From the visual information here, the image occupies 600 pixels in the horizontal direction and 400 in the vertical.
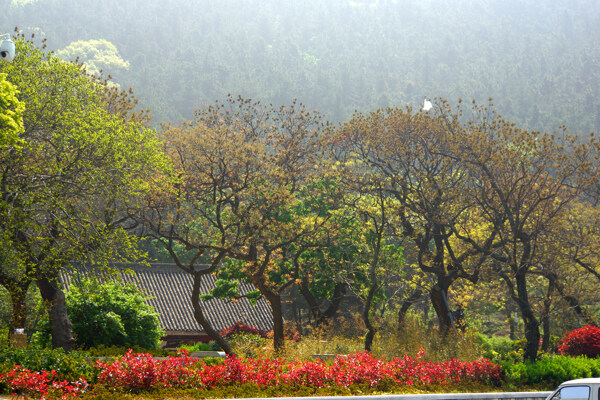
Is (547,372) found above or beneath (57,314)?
beneath

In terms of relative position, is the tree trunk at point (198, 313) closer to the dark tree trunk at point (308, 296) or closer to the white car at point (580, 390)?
the dark tree trunk at point (308, 296)

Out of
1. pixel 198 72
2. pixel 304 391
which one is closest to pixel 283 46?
pixel 198 72

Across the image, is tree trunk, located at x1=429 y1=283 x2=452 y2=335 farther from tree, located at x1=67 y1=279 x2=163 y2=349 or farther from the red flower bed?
tree, located at x1=67 y1=279 x2=163 y2=349

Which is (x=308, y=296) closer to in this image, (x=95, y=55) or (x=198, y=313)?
(x=198, y=313)

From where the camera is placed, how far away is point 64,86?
64.9ft

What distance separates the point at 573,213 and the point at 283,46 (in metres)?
127

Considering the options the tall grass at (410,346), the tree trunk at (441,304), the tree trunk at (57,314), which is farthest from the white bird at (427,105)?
the tree trunk at (57,314)

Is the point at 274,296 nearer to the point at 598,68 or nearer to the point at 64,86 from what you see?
the point at 64,86

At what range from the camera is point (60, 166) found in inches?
741

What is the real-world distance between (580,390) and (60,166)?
50.9 feet

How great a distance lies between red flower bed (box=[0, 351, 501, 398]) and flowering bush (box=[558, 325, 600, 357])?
235 inches

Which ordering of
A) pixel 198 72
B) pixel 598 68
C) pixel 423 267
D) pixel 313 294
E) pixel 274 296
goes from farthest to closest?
pixel 198 72, pixel 598 68, pixel 313 294, pixel 274 296, pixel 423 267

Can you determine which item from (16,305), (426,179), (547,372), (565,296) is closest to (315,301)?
(426,179)

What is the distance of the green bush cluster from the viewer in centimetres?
1905
